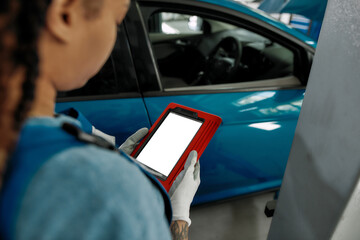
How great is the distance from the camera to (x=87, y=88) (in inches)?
47.9

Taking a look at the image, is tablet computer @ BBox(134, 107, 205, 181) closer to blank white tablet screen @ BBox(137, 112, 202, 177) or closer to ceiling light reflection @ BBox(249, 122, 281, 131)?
blank white tablet screen @ BBox(137, 112, 202, 177)

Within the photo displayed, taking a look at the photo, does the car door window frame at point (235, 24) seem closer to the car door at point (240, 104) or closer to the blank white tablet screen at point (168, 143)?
the car door at point (240, 104)

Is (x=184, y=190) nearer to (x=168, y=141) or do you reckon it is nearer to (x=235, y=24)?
(x=168, y=141)

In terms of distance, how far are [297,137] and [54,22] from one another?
0.89 meters

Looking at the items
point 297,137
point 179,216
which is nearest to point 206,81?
point 297,137

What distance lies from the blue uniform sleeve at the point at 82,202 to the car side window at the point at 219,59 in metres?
1.49

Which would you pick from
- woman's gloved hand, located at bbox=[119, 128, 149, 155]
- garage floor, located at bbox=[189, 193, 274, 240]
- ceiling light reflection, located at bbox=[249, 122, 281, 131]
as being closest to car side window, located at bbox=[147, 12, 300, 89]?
ceiling light reflection, located at bbox=[249, 122, 281, 131]

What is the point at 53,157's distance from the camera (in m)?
0.32

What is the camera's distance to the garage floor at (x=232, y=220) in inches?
65.5

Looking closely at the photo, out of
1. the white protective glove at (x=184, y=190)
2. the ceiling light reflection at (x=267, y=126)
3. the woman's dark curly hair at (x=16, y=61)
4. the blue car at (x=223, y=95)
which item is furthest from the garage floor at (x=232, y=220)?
the woman's dark curly hair at (x=16, y=61)

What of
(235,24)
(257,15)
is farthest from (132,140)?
(257,15)

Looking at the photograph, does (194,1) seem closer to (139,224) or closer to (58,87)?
(58,87)

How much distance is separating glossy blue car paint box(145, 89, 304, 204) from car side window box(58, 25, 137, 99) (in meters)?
0.16

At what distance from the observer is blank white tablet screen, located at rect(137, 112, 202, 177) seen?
3.29 ft
